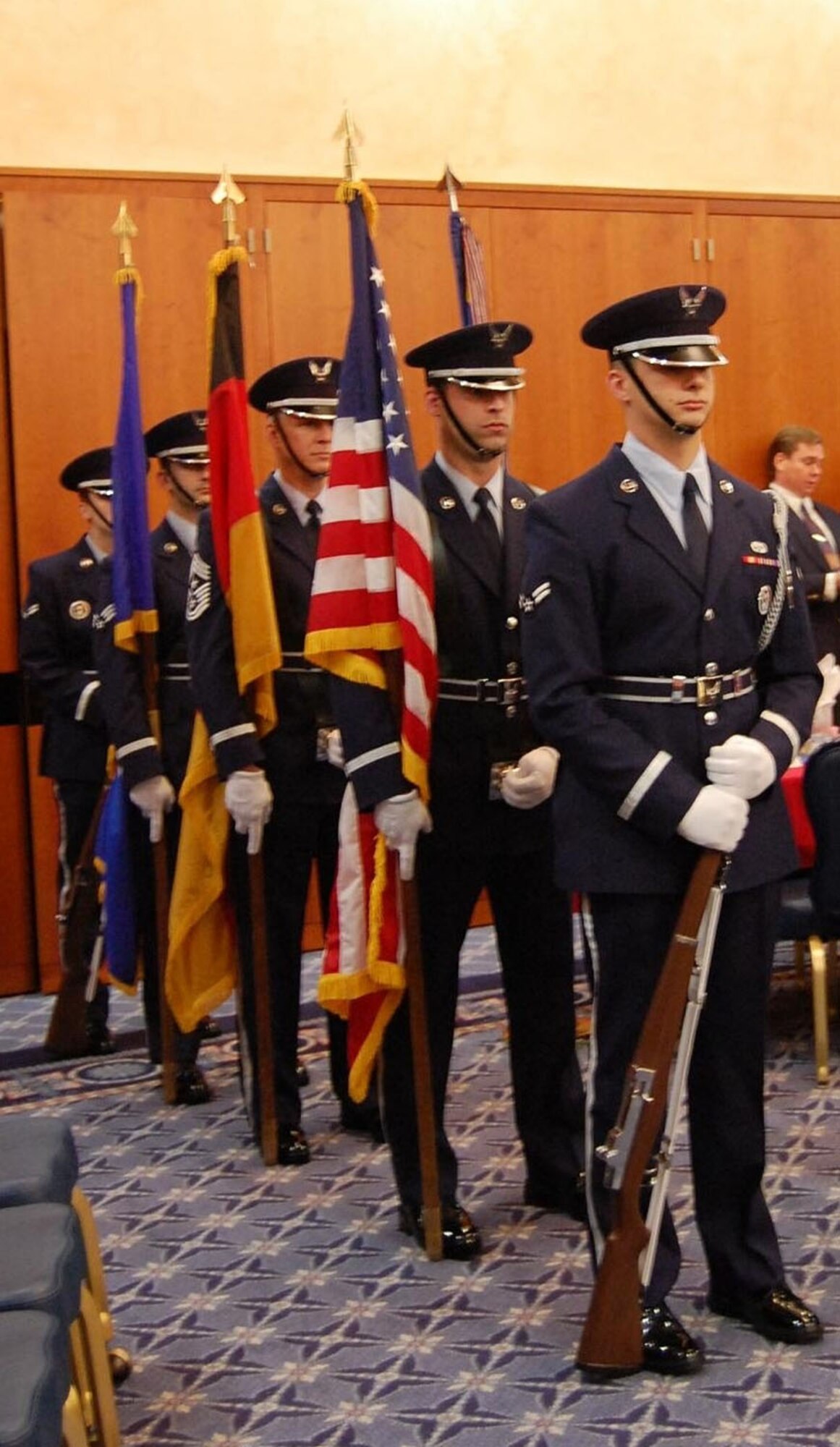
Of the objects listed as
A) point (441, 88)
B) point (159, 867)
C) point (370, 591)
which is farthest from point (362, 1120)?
point (441, 88)

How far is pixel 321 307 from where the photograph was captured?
250 inches

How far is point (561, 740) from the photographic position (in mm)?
2865

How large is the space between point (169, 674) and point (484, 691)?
1.42 m

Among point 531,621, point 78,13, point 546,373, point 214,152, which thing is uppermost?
point 78,13

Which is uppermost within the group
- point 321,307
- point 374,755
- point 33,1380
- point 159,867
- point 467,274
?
point 321,307

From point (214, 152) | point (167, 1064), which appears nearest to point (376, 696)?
point (167, 1064)

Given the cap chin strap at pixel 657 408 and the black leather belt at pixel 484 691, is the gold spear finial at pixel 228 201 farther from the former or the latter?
the cap chin strap at pixel 657 408

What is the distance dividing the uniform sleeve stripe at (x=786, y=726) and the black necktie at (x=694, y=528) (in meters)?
0.25

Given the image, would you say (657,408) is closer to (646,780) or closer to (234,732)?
(646,780)

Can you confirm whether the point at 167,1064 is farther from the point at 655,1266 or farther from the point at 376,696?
the point at 655,1266

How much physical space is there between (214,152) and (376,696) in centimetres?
354

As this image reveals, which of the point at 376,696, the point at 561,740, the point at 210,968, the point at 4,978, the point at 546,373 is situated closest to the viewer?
the point at 561,740

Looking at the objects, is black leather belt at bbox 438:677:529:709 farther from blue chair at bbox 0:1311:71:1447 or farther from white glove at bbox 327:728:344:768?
blue chair at bbox 0:1311:71:1447

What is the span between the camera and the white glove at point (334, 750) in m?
3.90
